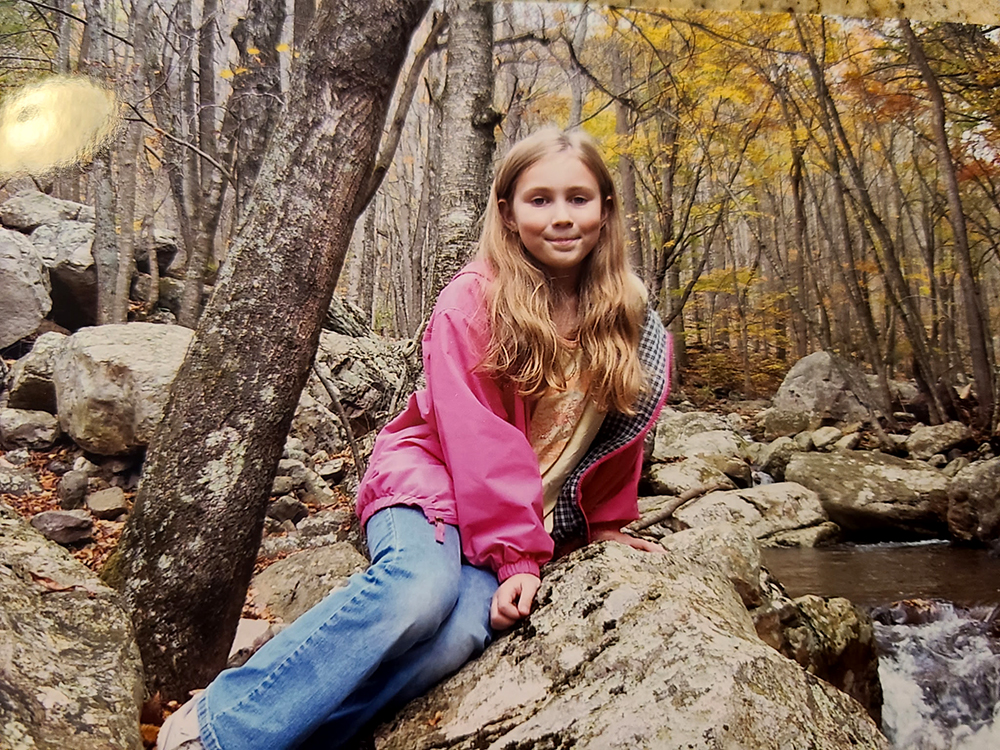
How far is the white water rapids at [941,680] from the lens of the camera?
229cm

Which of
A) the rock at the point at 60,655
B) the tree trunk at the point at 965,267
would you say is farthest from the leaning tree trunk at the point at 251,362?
the tree trunk at the point at 965,267

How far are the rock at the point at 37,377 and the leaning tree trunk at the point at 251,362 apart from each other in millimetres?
793

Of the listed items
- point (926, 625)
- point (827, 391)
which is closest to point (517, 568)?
point (926, 625)

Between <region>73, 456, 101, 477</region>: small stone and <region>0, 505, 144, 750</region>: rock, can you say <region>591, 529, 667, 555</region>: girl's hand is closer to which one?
<region>0, 505, 144, 750</region>: rock

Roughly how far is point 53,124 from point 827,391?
533 centimetres

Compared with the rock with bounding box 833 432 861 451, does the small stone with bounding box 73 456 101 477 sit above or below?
above

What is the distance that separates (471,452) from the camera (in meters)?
1.16

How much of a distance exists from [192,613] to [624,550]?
1.00 meters

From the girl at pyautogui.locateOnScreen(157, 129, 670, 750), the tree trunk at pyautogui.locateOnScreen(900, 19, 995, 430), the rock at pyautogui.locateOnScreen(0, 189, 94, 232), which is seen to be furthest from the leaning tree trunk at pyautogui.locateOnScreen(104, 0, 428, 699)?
the tree trunk at pyautogui.locateOnScreen(900, 19, 995, 430)

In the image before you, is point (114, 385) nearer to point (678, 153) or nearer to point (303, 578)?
point (303, 578)

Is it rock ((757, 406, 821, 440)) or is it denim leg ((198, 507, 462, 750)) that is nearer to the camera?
denim leg ((198, 507, 462, 750))

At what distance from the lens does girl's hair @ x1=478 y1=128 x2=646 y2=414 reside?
1256 millimetres

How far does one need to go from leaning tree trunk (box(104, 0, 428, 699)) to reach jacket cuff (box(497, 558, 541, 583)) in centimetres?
72

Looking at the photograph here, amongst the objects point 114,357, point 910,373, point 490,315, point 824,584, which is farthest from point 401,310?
point 910,373
